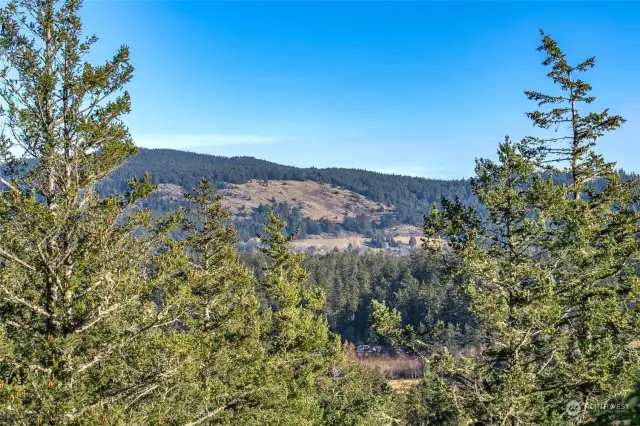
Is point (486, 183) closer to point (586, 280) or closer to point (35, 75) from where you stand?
point (586, 280)

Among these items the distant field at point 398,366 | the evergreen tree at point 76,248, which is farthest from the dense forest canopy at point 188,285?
the distant field at point 398,366

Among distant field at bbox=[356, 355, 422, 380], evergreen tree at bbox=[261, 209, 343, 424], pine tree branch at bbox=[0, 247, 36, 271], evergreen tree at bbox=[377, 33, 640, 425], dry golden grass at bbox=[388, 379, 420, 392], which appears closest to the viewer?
pine tree branch at bbox=[0, 247, 36, 271]

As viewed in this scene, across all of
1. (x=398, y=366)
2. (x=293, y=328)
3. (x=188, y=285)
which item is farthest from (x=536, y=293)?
(x=398, y=366)

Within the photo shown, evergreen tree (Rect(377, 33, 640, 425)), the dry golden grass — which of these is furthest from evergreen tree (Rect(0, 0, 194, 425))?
the dry golden grass

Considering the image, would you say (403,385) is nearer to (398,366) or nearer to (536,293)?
→ (398,366)

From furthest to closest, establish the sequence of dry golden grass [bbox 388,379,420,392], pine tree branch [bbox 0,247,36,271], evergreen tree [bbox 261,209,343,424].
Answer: dry golden grass [bbox 388,379,420,392] → evergreen tree [bbox 261,209,343,424] → pine tree branch [bbox 0,247,36,271]

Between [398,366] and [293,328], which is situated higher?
[293,328]

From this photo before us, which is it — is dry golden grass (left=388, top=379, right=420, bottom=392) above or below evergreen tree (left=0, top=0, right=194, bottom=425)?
below

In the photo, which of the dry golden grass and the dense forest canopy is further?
the dry golden grass

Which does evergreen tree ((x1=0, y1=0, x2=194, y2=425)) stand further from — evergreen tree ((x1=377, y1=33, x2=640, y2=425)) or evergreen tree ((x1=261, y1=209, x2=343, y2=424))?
evergreen tree ((x1=261, y1=209, x2=343, y2=424))

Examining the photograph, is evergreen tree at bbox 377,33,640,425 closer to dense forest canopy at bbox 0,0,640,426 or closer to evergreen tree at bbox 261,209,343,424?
dense forest canopy at bbox 0,0,640,426

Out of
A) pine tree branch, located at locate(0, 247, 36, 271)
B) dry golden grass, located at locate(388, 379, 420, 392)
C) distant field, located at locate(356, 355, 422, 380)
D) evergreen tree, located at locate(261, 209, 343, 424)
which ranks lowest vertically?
distant field, located at locate(356, 355, 422, 380)

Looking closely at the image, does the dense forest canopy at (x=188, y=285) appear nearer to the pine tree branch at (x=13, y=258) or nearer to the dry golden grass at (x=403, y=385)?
the pine tree branch at (x=13, y=258)

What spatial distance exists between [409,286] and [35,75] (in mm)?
107762
